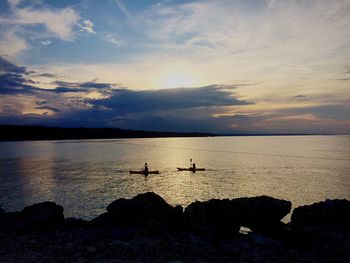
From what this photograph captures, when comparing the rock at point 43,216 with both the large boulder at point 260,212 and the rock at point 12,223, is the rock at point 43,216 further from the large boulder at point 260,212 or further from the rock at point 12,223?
the large boulder at point 260,212

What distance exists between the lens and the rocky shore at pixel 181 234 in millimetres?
14070

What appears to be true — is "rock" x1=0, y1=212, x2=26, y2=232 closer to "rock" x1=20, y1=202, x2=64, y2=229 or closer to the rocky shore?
the rocky shore

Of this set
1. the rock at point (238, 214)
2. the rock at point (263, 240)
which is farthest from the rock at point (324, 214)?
the rock at point (263, 240)

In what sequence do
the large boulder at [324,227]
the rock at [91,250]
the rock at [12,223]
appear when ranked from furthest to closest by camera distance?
the rock at [12,223] < the large boulder at [324,227] < the rock at [91,250]

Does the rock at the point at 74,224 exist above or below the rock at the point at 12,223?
below

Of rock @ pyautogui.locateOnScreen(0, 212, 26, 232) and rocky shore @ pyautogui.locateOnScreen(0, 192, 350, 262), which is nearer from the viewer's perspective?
rocky shore @ pyautogui.locateOnScreen(0, 192, 350, 262)

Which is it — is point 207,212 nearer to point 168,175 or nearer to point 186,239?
point 186,239

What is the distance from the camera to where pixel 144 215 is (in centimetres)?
1816

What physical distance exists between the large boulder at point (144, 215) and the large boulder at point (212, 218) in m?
0.83

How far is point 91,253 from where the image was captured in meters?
14.2

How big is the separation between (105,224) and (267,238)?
344 inches

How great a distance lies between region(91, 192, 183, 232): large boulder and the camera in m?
17.7

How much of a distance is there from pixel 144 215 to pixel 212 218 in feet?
12.1

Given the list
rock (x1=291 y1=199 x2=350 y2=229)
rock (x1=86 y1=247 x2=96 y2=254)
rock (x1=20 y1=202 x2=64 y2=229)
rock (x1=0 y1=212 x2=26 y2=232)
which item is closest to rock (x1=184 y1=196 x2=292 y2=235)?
rock (x1=291 y1=199 x2=350 y2=229)
